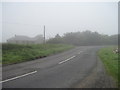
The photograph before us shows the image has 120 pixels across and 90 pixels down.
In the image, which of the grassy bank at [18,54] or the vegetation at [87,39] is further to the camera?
the vegetation at [87,39]

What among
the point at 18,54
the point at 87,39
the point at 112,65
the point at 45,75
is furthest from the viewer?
the point at 87,39

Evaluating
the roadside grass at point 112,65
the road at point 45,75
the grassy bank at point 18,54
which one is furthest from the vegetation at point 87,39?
the road at point 45,75

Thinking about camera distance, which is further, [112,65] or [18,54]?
[18,54]

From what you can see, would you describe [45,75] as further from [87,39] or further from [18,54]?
[87,39]

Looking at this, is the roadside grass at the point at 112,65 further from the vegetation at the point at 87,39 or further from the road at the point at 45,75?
the vegetation at the point at 87,39

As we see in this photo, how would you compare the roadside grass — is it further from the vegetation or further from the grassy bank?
the vegetation

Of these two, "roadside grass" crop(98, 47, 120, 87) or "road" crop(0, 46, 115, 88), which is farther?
"roadside grass" crop(98, 47, 120, 87)

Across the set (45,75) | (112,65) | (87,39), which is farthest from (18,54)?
(87,39)

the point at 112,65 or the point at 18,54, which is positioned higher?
the point at 18,54

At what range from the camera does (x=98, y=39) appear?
283 feet

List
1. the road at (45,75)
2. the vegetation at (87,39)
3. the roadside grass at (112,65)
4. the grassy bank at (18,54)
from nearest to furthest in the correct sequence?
the road at (45,75) < the roadside grass at (112,65) < the grassy bank at (18,54) < the vegetation at (87,39)

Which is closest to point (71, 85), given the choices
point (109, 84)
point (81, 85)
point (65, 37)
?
point (81, 85)

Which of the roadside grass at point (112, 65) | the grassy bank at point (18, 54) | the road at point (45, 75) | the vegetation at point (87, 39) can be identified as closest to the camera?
the road at point (45, 75)

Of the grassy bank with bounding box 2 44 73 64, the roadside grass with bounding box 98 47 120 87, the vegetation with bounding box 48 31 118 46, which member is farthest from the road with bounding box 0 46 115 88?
the vegetation with bounding box 48 31 118 46
